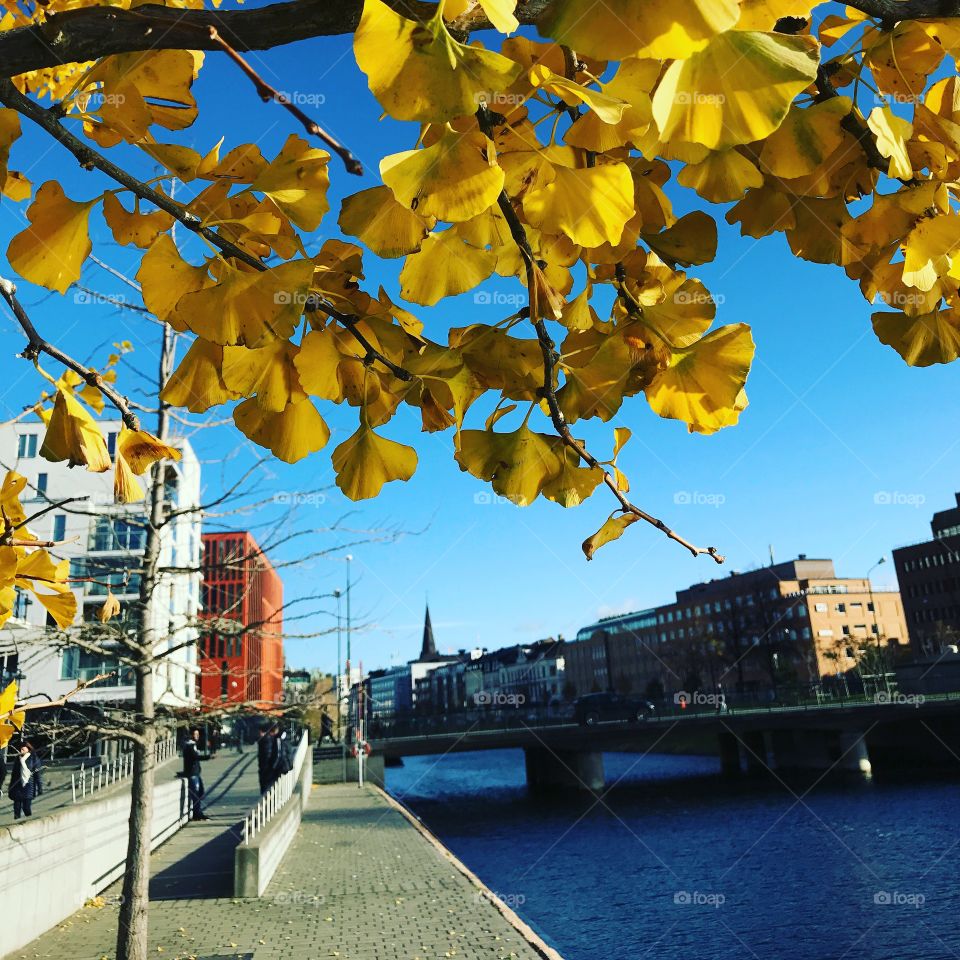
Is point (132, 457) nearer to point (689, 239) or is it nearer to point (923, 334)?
point (689, 239)

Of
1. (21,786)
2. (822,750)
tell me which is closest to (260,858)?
(21,786)

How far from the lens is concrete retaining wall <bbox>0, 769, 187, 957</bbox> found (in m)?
7.32

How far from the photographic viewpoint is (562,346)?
3.67 feet

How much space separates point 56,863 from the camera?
854 cm

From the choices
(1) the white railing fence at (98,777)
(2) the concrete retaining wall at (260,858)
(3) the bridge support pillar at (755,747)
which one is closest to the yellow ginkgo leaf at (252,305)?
(2) the concrete retaining wall at (260,858)

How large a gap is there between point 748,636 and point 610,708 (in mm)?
24872

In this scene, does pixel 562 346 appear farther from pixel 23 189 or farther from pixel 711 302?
pixel 23 189

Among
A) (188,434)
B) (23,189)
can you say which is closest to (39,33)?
(23,189)

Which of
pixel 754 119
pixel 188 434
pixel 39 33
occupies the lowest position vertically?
pixel 754 119

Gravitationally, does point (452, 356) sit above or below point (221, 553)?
below

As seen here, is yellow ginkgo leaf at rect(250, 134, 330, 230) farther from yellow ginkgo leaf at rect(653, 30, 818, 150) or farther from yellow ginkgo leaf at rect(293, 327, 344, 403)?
yellow ginkgo leaf at rect(653, 30, 818, 150)

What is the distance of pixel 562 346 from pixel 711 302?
0.22 metres

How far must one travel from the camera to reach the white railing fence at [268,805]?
1144 cm

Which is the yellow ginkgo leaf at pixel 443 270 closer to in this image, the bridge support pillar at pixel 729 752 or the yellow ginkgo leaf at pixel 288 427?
A: the yellow ginkgo leaf at pixel 288 427
